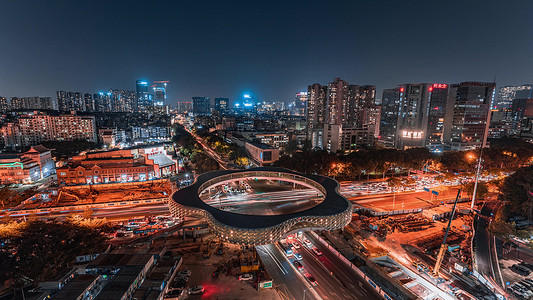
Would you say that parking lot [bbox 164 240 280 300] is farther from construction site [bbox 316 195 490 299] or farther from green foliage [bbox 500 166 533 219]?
green foliage [bbox 500 166 533 219]

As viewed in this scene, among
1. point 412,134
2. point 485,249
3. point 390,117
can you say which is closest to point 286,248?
point 485,249

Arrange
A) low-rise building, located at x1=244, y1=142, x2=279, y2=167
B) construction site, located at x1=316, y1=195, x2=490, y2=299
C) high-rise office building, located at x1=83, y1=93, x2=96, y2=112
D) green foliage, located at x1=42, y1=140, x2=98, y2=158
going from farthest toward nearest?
1. high-rise office building, located at x1=83, y1=93, x2=96, y2=112
2. green foliage, located at x1=42, y1=140, x2=98, y2=158
3. low-rise building, located at x1=244, y1=142, x2=279, y2=167
4. construction site, located at x1=316, y1=195, x2=490, y2=299

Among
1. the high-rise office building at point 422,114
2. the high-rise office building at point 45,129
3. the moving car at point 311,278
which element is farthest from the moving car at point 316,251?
the high-rise office building at point 45,129

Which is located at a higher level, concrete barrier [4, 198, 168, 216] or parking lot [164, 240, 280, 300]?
concrete barrier [4, 198, 168, 216]

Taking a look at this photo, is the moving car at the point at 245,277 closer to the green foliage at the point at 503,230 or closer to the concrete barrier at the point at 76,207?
the concrete barrier at the point at 76,207

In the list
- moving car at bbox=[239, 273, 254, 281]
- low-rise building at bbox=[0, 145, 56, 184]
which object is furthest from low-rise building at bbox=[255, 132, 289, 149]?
moving car at bbox=[239, 273, 254, 281]

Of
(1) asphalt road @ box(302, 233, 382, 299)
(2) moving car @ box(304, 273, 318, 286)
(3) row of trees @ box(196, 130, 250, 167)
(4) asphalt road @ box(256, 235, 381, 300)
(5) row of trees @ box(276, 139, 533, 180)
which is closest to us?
(1) asphalt road @ box(302, 233, 382, 299)

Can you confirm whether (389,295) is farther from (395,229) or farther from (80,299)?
(80,299)
